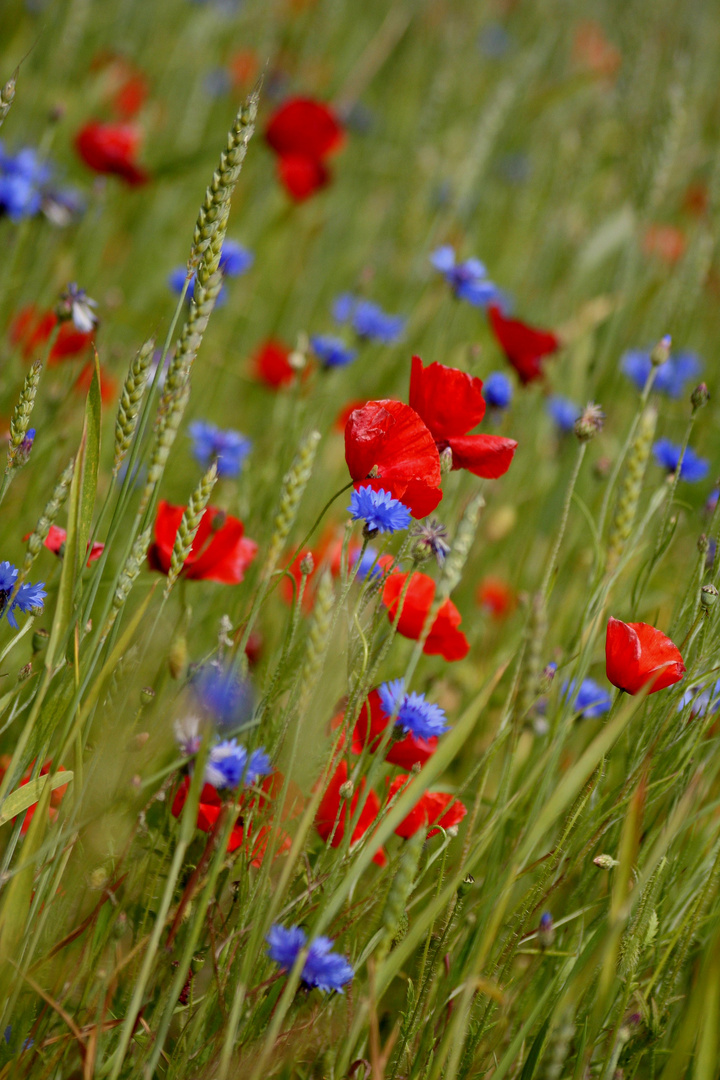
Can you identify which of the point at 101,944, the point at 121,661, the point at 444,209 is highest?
the point at 444,209

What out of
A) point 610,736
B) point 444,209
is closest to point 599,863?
point 610,736

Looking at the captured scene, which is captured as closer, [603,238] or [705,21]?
[603,238]

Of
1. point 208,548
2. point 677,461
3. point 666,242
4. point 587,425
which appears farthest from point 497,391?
point 666,242

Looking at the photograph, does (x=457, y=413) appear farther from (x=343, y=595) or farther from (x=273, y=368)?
(x=273, y=368)

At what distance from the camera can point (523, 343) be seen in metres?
1.54

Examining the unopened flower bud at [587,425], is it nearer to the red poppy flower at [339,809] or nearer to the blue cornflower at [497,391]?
the red poppy flower at [339,809]

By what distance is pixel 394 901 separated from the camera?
1.99 feet

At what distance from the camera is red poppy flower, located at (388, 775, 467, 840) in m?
0.85

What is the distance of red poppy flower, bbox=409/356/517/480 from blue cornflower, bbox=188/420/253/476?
18.7 inches

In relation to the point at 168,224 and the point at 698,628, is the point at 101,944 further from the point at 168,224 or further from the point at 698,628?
the point at 168,224

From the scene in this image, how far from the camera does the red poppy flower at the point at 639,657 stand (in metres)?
0.80

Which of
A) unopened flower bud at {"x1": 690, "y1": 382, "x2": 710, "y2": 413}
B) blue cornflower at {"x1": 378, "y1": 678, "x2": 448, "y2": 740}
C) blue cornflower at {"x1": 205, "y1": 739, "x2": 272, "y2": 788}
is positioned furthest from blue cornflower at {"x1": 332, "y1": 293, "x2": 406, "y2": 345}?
blue cornflower at {"x1": 205, "y1": 739, "x2": 272, "y2": 788}

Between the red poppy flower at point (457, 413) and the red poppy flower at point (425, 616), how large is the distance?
0.13 meters

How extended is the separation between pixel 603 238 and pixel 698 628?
1.65 meters
